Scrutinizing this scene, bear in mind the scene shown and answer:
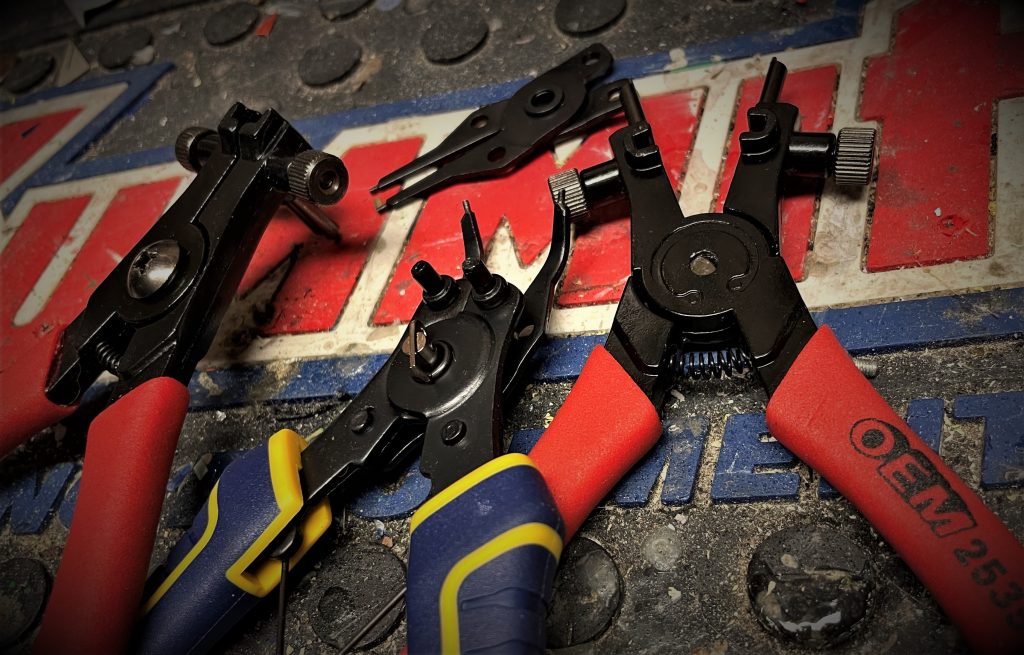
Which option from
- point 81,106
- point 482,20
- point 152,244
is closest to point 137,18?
point 81,106

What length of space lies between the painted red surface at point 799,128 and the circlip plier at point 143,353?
2.35 feet

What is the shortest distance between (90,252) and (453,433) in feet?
3.92

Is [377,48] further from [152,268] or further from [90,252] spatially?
[152,268]

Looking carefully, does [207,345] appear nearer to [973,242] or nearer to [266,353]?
[266,353]

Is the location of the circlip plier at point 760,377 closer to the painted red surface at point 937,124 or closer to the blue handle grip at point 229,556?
the painted red surface at point 937,124

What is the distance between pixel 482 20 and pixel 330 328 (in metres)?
0.91

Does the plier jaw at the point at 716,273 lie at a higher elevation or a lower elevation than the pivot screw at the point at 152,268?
lower

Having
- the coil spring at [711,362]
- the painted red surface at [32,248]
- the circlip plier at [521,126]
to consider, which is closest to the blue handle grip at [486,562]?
the coil spring at [711,362]

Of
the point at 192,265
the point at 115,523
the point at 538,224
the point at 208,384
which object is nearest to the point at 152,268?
the point at 192,265

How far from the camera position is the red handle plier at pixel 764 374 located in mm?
849

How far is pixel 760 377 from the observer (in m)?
1.03

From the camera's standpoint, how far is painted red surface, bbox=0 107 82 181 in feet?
7.08

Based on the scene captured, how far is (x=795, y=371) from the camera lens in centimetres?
100

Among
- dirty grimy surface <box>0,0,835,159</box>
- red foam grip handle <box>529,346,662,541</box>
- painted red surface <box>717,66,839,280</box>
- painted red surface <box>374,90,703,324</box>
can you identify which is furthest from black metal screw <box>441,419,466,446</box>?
dirty grimy surface <box>0,0,835,159</box>
